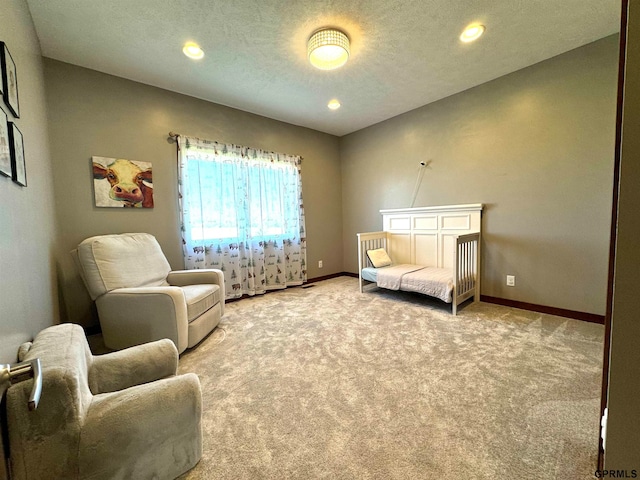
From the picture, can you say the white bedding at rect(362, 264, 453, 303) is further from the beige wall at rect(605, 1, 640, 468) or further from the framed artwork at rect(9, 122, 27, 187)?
the framed artwork at rect(9, 122, 27, 187)

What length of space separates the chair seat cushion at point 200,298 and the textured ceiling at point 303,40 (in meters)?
2.13

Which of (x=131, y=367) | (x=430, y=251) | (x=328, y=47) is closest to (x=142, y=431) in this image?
(x=131, y=367)

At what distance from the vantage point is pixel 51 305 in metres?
1.88

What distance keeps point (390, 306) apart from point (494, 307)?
1.16m

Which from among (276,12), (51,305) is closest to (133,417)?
(51,305)

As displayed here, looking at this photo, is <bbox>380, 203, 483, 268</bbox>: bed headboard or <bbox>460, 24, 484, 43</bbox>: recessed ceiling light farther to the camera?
<bbox>380, 203, 483, 268</bbox>: bed headboard

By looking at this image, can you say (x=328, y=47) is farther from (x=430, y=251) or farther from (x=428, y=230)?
(x=430, y=251)

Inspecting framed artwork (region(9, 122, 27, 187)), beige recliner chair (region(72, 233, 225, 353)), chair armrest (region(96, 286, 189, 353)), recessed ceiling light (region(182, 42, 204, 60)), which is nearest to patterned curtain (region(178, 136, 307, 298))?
beige recliner chair (region(72, 233, 225, 353))

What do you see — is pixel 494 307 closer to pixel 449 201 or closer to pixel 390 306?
pixel 390 306

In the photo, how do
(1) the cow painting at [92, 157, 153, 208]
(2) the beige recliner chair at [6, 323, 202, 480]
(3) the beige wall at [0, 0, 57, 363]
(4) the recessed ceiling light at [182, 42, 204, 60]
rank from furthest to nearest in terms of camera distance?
(1) the cow painting at [92, 157, 153, 208] < (4) the recessed ceiling light at [182, 42, 204, 60] < (3) the beige wall at [0, 0, 57, 363] < (2) the beige recliner chair at [6, 323, 202, 480]

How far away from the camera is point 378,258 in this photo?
11.9ft

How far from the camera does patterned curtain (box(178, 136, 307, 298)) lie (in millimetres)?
3117

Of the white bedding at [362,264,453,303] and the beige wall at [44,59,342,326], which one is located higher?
the beige wall at [44,59,342,326]

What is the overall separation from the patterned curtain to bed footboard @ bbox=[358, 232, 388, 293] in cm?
98
